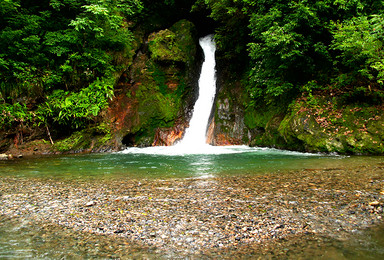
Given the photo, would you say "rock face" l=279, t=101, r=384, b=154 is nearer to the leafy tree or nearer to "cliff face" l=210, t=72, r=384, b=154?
"cliff face" l=210, t=72, r=384, b=154

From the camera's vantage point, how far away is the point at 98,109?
1241 centimetres

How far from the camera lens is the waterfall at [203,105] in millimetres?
15405

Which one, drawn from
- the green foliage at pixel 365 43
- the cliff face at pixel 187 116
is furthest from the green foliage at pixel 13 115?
the green foliage at pixel 365 43

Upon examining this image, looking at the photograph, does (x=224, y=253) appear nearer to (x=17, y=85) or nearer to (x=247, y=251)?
(x=247, y=251)

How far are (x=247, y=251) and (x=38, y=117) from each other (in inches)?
509

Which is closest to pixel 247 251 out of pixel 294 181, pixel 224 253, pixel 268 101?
pixel 224 253

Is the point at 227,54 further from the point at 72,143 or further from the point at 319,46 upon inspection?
the point at 72,143

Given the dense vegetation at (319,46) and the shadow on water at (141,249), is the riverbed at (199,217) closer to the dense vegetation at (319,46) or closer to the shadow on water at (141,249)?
the shadow on water at (141,249)

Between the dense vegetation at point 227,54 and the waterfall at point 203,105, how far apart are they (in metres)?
2.35

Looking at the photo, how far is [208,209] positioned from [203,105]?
44.2ft

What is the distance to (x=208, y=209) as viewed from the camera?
349 centimetres

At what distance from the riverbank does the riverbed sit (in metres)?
0.01

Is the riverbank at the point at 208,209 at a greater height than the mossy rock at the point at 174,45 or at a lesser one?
lesser

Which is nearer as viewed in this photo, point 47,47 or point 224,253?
point 224,253
